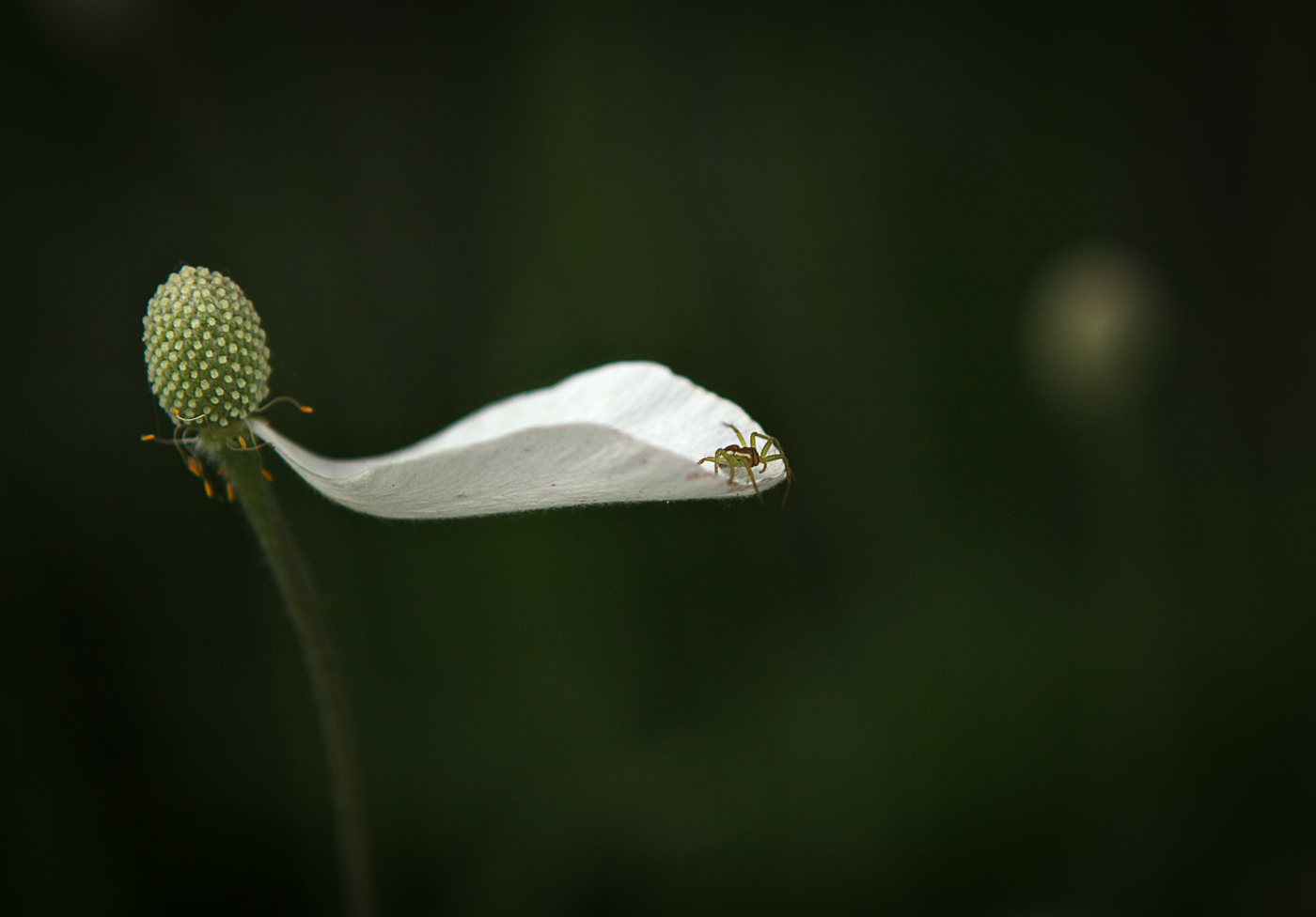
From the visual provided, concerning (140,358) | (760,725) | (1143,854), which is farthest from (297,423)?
(1143,854)

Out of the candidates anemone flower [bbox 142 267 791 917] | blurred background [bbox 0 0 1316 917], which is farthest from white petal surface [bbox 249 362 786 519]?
blurred background [bbox 0 0 1316 917]

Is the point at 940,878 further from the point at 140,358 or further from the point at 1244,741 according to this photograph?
the point at 140,358

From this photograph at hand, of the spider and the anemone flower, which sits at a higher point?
the anemone flower

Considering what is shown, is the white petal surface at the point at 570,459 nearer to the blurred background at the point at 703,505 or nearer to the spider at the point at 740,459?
the spider at the point at 740,459

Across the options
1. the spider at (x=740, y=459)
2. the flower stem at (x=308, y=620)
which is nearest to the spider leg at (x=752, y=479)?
the spider at (x=740, y=459)

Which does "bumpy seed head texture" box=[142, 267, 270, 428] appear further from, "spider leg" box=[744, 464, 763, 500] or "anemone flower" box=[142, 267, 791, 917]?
"spider leg" box=[744, 464, 763, 500]

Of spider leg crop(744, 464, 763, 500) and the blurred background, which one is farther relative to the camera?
the blurred background

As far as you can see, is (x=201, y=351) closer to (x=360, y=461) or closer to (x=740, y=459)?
(x=360, y=461)

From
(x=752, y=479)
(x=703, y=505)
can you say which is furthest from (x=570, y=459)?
(x=703, y=505)
